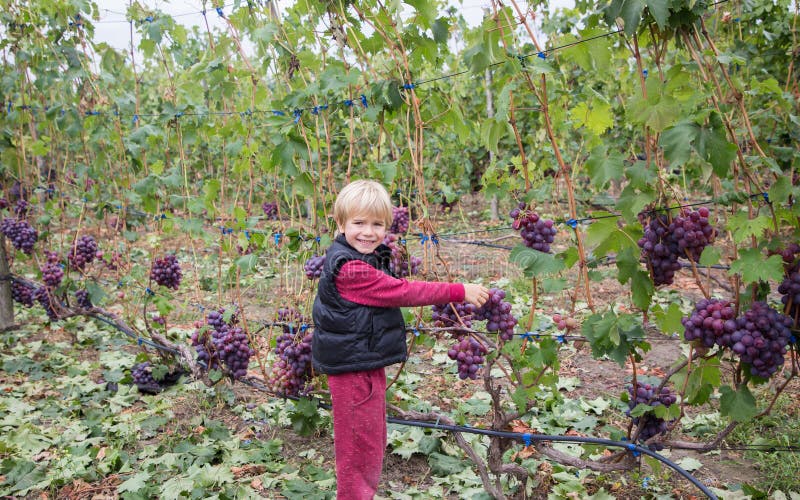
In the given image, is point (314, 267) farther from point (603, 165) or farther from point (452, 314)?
point (603, 165)

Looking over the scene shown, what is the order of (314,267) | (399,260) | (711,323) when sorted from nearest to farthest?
(711,323), (399,260), (314,267)

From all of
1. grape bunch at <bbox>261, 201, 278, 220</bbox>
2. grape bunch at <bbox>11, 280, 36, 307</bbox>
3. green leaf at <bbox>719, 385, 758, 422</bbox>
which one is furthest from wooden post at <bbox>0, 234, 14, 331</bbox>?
green leaf at <bbox>719, 385, 758, 422</bbox>

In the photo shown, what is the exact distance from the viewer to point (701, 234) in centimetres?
194

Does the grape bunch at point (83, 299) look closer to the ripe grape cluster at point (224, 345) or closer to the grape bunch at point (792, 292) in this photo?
the ripe grape cluster at point (224, 345)

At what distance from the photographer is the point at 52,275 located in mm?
4695

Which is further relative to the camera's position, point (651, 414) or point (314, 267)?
point (314, 267)

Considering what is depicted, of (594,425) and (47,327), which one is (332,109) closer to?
(594,425)

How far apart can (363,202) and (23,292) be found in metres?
4.40

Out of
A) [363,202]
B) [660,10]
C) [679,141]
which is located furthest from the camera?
[363,202]

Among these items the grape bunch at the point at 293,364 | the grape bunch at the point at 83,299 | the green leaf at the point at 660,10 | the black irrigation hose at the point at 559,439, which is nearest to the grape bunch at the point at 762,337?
the black irrigation hose at the point at 559,439

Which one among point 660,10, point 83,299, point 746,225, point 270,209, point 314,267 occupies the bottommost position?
point 83,299

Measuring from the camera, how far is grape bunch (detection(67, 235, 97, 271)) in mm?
4633

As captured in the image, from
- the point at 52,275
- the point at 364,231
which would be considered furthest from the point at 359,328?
the point at 52,275

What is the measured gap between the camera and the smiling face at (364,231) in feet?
7.30
